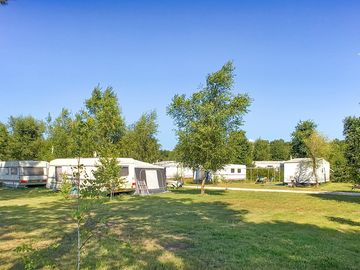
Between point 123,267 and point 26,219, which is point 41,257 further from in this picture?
point 26,219

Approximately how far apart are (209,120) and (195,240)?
47.8ft

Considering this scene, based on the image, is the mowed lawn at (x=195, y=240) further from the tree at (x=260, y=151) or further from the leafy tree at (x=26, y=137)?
the tree at (x=260, y=151)

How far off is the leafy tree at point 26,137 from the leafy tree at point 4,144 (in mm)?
538

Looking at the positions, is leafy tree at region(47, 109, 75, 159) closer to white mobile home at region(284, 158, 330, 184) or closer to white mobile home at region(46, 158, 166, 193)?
white mobile home at region(46, 158, 166, 193)

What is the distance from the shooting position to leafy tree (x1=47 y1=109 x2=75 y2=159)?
33.8m

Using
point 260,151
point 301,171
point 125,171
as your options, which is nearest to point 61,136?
point 125,171

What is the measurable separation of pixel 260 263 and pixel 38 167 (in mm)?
28249

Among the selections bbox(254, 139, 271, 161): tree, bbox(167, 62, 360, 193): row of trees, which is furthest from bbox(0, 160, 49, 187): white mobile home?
bbox(254, 139, 271, 161): tree

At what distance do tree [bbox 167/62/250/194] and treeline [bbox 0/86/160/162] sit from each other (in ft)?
17.9

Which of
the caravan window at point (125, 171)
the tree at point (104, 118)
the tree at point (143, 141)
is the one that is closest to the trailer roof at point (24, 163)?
the tree at point (104, 118)

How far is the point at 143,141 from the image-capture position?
3588cm

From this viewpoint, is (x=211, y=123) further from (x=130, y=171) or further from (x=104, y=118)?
(x=104, y=118)

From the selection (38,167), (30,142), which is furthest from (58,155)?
(30,142)

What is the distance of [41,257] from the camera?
6.78m
